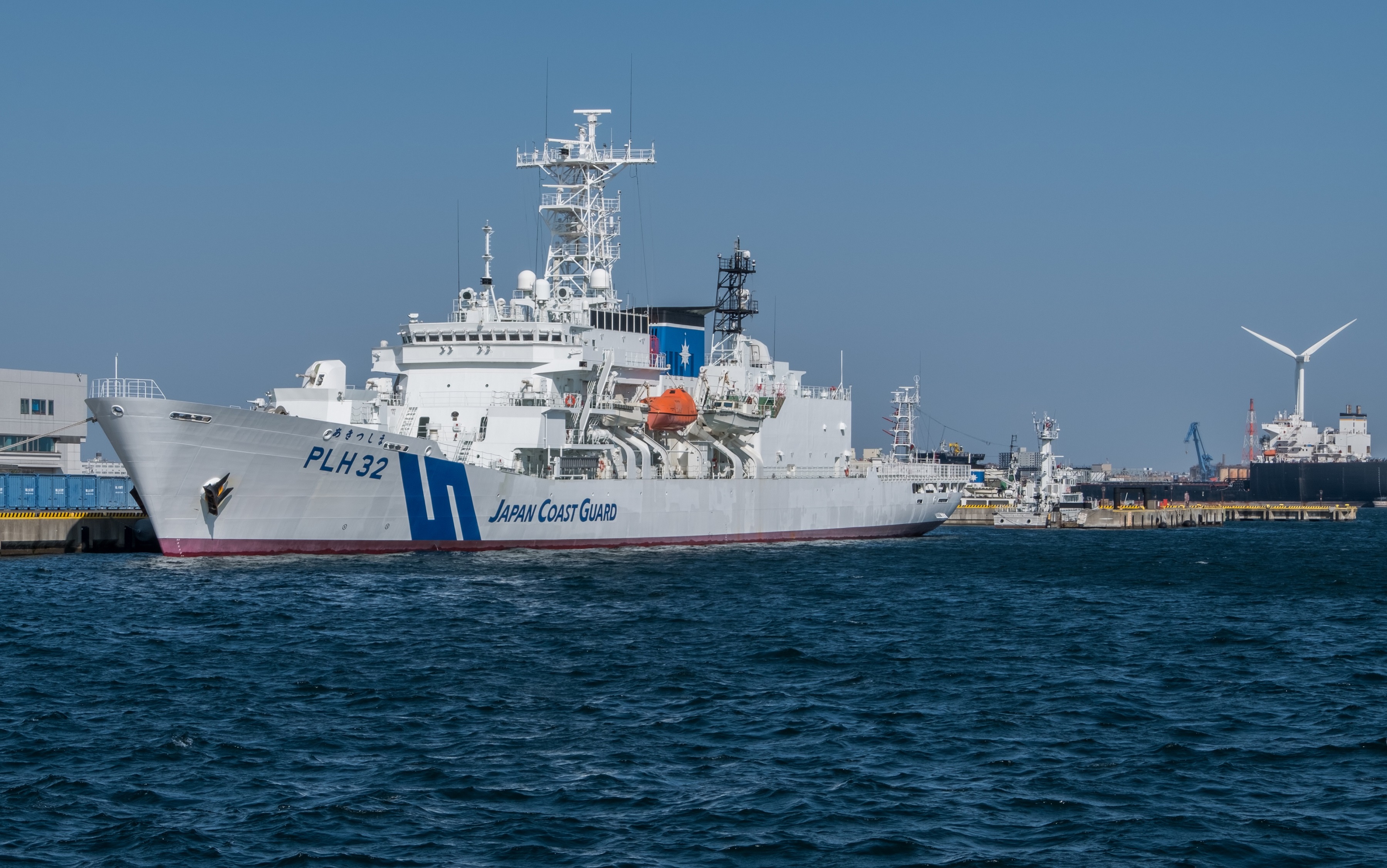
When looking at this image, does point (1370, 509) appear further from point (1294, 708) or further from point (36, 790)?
point (36, 790)

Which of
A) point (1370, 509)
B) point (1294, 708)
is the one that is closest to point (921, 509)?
point (1294, 708)

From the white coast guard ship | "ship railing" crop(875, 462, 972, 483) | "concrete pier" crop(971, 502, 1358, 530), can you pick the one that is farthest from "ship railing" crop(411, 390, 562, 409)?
"concrete pier" crop(971, 502, 1358, 530)

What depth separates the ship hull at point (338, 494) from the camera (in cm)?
2719

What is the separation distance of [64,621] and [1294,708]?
18.6m

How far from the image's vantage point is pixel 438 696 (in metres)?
15.8

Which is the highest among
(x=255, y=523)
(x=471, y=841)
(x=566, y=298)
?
(x=566, y=298)

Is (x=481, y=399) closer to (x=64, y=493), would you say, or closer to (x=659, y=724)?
(x=64, y=493)

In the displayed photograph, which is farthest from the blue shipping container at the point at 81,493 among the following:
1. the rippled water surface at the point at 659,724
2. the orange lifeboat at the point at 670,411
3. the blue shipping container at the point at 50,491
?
the orange lifeboat at the point at 670,411

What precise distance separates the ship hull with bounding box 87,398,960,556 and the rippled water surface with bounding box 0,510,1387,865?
116cm

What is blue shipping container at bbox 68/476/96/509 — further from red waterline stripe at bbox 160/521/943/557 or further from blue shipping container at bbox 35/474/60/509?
red waterline stripe at bbox 160/521/943/557

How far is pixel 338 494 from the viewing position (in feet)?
96.2

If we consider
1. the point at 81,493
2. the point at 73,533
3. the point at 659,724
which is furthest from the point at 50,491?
the point at 659,724

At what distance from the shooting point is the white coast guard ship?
27953 mm

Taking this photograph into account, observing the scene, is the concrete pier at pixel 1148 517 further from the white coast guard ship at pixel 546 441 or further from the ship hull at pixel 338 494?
the ship hull at pixel 338 494
